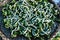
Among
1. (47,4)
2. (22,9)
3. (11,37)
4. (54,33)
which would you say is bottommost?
(11,37)

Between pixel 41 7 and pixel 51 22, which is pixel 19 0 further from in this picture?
pixel 51 22

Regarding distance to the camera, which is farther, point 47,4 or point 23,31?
point 47,4

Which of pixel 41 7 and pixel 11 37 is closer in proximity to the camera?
pixel 11 37

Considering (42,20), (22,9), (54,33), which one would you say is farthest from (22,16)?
(54,33)

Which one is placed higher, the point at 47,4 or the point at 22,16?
the point at 47,4

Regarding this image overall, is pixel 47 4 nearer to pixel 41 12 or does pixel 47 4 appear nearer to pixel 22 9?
pixel 41 12

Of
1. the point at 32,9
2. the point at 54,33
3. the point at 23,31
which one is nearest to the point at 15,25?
the point at 23,31
